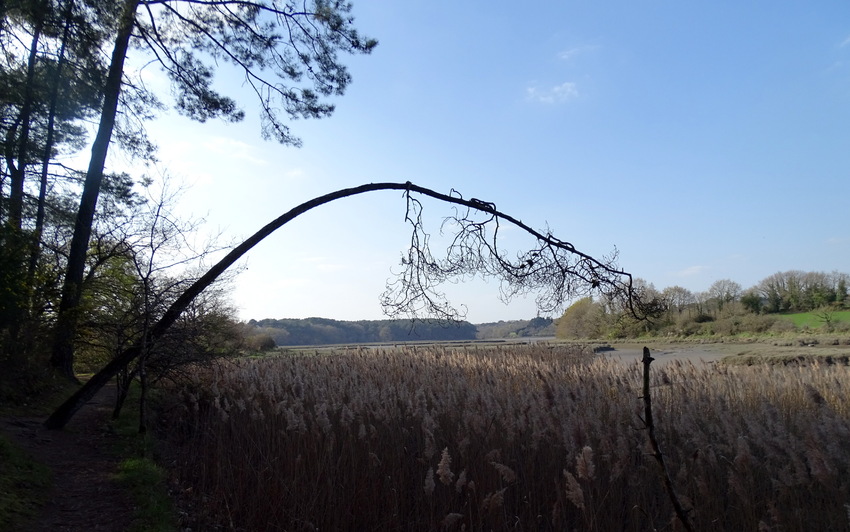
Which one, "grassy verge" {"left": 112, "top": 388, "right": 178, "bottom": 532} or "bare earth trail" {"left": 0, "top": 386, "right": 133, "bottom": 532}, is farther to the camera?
"grassy verge" {"left": 112, "top": 388, "right": 178, "bottom": 532}

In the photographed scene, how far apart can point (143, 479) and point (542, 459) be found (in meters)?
4.61

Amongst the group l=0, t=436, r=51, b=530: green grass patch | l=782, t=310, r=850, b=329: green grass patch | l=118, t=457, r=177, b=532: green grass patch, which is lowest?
l=118, t=457, r=177, b=532: green grass patch

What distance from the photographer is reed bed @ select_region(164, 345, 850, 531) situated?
16.8ft


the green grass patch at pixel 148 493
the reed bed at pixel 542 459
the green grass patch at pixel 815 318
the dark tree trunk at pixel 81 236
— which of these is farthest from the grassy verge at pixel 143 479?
the green grass patch at pixel 815 318

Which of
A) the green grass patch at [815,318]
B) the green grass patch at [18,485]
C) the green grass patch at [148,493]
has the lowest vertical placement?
the green grass patch at [148,493]

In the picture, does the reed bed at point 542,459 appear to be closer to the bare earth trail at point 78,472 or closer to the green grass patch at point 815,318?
the bare earth trail at point 78,472

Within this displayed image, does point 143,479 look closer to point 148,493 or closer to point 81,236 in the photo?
point 148,493

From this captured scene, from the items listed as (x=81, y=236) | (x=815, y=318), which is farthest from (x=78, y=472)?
(x=815, y=318)

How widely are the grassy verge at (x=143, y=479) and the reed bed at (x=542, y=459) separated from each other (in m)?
0.54

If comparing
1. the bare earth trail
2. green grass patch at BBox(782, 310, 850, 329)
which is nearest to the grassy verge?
the bare earth trail

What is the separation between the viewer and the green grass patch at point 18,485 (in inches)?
199

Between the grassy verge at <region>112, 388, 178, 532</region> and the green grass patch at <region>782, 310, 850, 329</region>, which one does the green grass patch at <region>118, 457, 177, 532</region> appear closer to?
the grassy verge at <region>112, 388, 178, 532</region>

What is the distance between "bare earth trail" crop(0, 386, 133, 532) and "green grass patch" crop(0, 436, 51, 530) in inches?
3.9

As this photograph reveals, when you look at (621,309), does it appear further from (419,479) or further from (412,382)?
(412,382)
